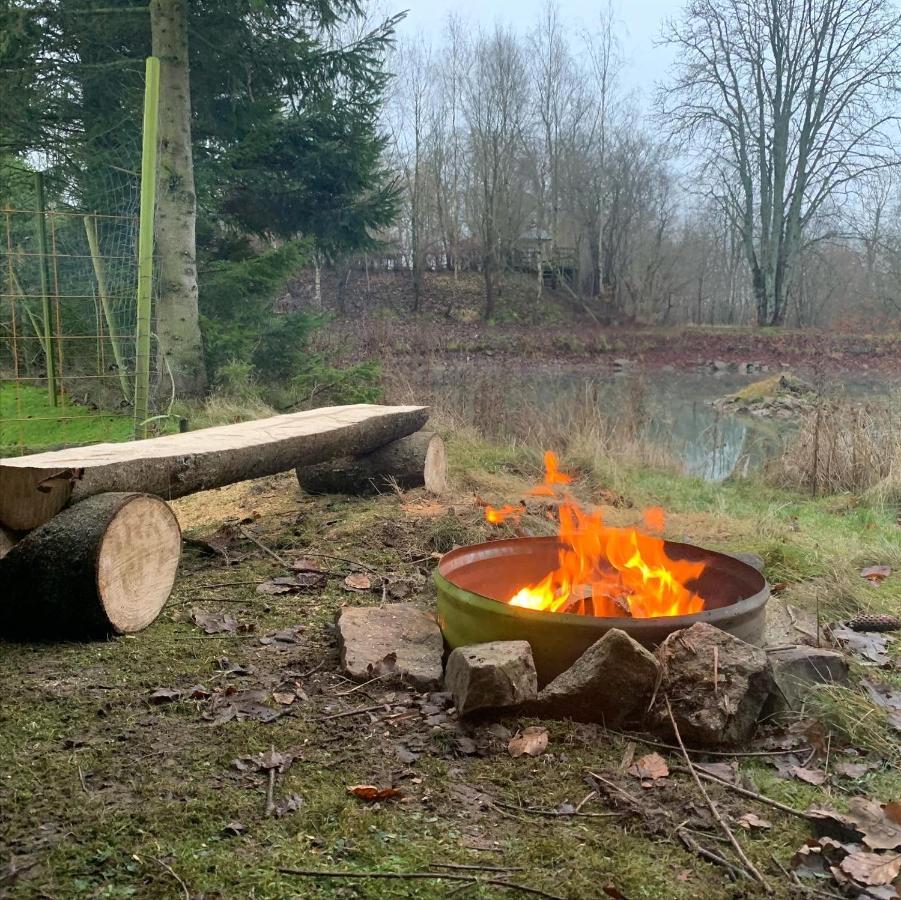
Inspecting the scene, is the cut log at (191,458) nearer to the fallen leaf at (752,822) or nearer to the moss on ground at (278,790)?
the moss on ground at (278,790)

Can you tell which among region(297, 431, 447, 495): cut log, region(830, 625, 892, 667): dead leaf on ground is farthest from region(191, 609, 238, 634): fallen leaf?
region(830, 625, 892, 667): dead leaf on ground

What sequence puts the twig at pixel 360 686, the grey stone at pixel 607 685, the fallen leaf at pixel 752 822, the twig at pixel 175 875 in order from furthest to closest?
the twig at pixel 360 686
the grey stone at pixel 607 685
the fallen leaf at pixel 752 822
the twig at pixel 175 875

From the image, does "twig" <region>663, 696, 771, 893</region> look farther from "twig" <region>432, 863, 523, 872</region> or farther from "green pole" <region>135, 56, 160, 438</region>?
"green pole" <region>135, 56, 160, 438</region>

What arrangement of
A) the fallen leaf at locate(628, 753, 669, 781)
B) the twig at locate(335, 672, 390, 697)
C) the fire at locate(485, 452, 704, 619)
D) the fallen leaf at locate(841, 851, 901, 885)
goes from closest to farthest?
the fallen leaf at locate(841, 851, 901, 885)
the fallen leaf at locate(628, 753, 669, 781)
the twig at locate(335, 672, 390, 697)
the fire at locate(485, 452, 704, 619)

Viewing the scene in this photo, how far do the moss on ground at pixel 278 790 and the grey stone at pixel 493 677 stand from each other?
0.32 ft

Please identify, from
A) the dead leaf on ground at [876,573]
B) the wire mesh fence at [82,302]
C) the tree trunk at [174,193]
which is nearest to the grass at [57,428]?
the wire mesh fence at [82,302]

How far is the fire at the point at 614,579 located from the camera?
313 centimetres

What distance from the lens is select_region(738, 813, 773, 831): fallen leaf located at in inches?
79.7

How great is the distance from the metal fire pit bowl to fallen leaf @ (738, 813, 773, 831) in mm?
696

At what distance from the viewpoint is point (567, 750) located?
2395 millimetres

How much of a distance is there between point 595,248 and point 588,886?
98.4 ft

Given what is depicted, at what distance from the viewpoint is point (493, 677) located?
2461mm

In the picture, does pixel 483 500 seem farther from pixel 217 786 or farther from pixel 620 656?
pixel 217 786

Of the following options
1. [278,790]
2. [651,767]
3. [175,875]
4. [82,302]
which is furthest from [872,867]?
[82,302]
